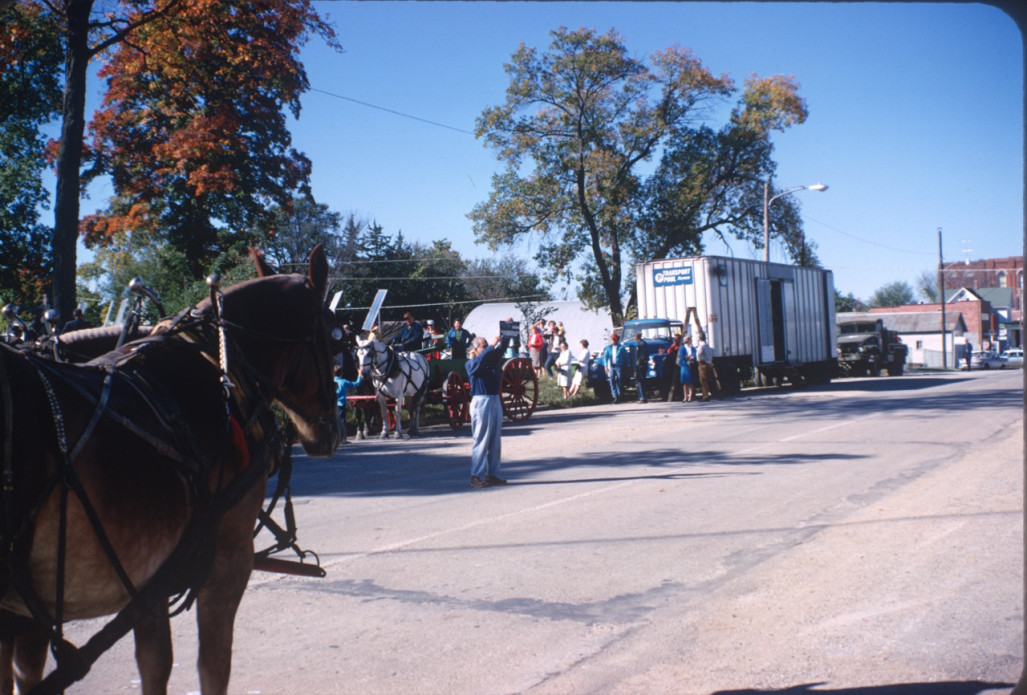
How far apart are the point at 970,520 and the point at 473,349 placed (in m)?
6.05

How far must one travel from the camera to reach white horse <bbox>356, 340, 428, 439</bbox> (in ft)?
55.2

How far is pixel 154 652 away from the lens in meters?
3.27

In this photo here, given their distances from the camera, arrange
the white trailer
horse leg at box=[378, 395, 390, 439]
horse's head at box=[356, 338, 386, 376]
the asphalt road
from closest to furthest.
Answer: the asphalt road
horse's head at box=[356, 338, 386, 376]
horse leg at box=[378, 395, 390, 439]
the white trailer

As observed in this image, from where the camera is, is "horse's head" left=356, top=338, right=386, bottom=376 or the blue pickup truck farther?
the blue pickup truck

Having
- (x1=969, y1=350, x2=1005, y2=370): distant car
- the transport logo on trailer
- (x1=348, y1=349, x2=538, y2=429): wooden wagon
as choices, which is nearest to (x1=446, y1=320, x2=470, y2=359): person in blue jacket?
(x1=348, y1=349, x2=538, y2=429): wooden wagon

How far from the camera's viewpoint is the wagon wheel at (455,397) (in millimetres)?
18922

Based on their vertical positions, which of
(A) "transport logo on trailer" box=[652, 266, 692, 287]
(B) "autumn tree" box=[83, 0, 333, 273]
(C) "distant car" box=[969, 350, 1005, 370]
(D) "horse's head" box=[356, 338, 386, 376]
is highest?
(B) "autumn tree" box=[83, 0, 333, 273]

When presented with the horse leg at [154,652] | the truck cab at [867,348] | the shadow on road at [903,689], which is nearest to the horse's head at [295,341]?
the horse leg at [154,652]

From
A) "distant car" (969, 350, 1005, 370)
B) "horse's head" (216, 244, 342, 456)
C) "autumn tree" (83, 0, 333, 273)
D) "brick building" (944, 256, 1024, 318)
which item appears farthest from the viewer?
"brick building" (944, 256, 1024, 318)

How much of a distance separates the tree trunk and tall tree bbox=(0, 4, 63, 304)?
236 cm

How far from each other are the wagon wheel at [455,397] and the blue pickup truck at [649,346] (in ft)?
23.7

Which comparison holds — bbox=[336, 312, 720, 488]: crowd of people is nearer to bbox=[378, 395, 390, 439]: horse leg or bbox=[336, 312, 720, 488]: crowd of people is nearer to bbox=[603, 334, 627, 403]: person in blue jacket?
bbox=[603, 334, 627, 403]: person in blue jacket

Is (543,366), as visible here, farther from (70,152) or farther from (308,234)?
(308,234)

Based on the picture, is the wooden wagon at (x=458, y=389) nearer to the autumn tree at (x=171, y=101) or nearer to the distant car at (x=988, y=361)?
the autumn tree at (x=171, y=101)
